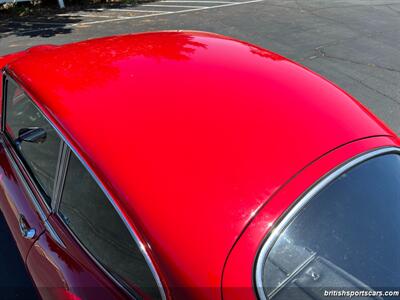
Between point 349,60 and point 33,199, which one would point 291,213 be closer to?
point 33,199

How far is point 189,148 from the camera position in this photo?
1.51 m

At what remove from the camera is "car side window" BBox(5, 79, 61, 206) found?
1.91 meters

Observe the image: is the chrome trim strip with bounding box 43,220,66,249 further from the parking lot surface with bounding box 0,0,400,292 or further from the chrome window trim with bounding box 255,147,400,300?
the parking lot surface with bounding box 0,0,400,292

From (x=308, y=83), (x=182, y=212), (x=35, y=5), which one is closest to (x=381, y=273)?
(x=182, y=212)

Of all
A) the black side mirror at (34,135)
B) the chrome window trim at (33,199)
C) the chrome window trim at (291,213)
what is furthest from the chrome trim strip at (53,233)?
the chrome window trim at (291,213)

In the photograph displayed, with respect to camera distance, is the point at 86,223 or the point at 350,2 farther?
the point at 350,2

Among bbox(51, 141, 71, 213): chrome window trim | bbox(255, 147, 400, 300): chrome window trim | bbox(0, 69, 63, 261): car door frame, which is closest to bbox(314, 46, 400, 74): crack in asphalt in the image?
bbox(255, 147, 400, 300): chrome window trim

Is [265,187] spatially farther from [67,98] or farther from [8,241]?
[8,241]

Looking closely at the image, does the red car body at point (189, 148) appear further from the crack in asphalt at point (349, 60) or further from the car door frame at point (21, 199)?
the crack in asphalt at point (349, 60)

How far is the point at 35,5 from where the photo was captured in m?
10.1

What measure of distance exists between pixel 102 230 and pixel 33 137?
2.49 feet

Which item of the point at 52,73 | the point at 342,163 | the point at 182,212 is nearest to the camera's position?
the point at 182,212

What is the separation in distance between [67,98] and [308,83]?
124cm

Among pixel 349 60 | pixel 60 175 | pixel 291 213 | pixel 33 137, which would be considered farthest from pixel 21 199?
pixel 349 60
